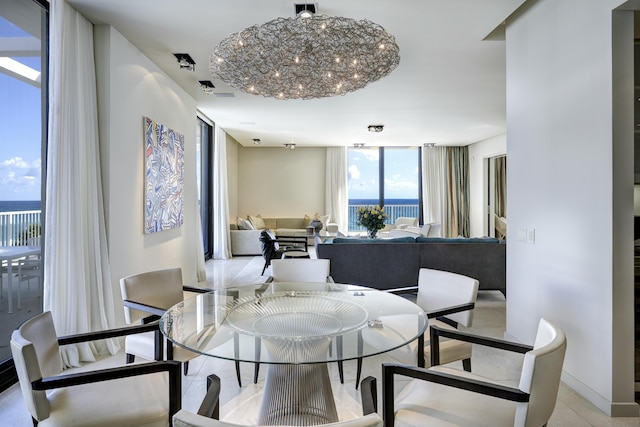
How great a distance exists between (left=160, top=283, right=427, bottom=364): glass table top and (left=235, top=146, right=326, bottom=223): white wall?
7.68 metres

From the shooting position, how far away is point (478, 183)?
9594mm

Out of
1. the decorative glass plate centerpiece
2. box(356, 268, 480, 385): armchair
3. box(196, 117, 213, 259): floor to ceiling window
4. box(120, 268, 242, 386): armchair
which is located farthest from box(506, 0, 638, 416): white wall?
box(196, 117, 213, 259): floor to ceiling window

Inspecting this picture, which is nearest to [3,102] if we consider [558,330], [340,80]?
[340,80]

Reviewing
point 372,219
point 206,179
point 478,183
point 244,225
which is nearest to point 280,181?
point 244,225

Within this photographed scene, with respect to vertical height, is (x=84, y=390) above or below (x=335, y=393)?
above

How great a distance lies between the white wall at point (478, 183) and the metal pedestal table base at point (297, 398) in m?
8.27

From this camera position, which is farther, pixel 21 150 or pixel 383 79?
pixel 383 79

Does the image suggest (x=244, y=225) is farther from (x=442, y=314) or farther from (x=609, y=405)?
(x=609, y=405)

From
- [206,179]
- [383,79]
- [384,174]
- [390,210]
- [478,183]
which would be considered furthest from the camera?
[390,210]

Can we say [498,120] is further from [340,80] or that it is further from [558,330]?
[558,330]

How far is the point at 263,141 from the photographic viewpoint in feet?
29.7

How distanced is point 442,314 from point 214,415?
128 cm

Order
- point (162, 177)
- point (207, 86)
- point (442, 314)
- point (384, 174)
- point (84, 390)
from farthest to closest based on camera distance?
point (384, 174)
point (207, 86)
point (162, 177)
point (442, 314)
point (84, 390)

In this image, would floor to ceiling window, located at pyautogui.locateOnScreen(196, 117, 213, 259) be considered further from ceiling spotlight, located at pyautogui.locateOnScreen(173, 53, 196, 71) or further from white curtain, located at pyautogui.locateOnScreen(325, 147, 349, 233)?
white curtain, located at pyautogui.locateOnScreen(325, 147, 349, 233)
